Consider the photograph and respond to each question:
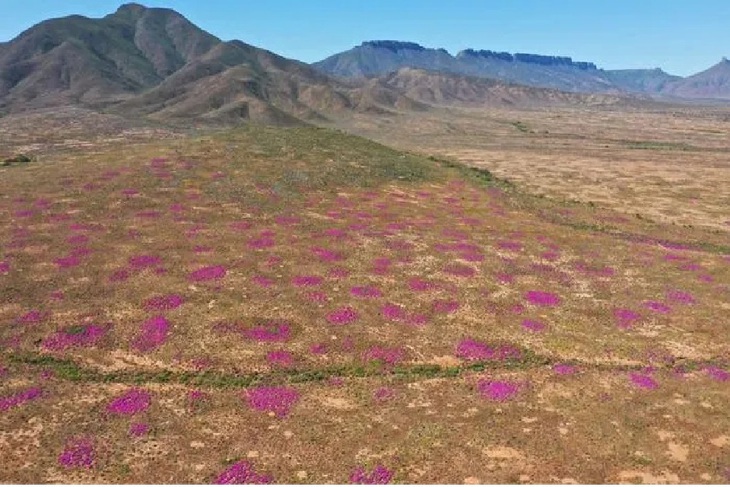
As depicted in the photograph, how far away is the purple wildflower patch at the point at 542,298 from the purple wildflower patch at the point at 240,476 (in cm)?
3145

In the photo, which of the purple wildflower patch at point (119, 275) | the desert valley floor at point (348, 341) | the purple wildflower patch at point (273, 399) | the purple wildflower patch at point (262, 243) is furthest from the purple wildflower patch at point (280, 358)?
the purple wildflower patch at point (262, 243)

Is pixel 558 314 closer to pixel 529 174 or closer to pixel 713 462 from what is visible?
A: pixel 713 462

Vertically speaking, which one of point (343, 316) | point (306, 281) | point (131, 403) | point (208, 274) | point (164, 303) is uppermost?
point (208, 274)

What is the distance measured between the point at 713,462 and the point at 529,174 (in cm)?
12631

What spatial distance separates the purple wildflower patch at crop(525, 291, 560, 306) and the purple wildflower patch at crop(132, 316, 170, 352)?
3134 centimetres

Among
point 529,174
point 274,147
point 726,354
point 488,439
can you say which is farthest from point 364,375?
point 529,174

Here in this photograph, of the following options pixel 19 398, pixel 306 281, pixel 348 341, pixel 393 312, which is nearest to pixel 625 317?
pixel 393 312

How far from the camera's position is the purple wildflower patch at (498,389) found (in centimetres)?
3593

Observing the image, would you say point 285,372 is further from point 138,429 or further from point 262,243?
point 262,243

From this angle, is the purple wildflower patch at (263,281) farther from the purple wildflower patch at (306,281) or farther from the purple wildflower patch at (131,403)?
the purple wildflower patch at (131,403)

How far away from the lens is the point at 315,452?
99.0 ft

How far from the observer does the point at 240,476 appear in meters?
27.9

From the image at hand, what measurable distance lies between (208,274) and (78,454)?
27.5 metres

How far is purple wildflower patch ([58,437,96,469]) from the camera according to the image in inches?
1121
